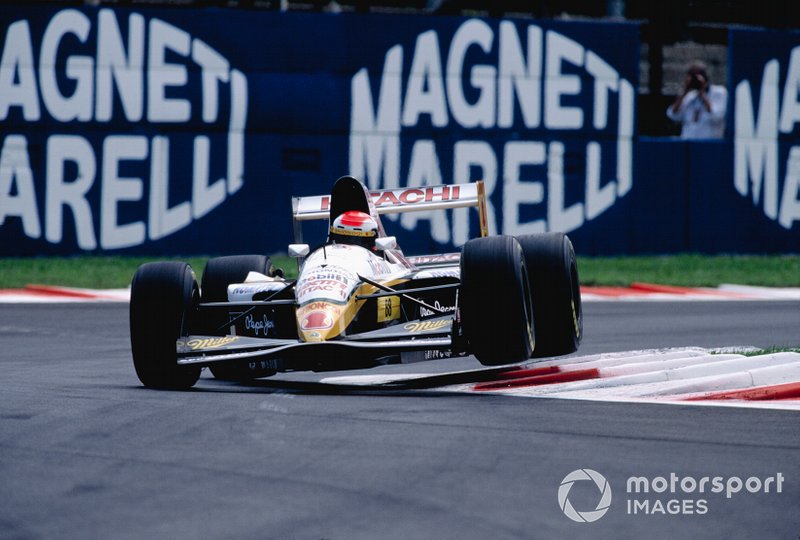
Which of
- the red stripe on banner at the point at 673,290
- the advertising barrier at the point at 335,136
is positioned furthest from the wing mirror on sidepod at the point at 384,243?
the advertising barrier at the point at 335,136

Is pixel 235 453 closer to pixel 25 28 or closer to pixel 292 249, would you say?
pixel 292 249

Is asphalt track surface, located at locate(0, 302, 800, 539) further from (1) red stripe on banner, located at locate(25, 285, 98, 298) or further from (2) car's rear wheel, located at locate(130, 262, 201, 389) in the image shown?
(1) red stripe on banner, located at locate(25, 285, 98, 298)

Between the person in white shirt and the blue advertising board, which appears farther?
the blue advertising board

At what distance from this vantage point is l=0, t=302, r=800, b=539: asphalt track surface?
13.8ft

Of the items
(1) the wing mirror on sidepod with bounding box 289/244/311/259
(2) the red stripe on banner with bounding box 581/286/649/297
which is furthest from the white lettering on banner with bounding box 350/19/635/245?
(1) the wing mirror on sidepod with bounding box 289/244/311/259

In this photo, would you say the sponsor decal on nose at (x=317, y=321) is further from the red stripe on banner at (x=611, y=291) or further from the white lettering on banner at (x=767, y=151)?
the white lettering on banner at (x=767, y=151)

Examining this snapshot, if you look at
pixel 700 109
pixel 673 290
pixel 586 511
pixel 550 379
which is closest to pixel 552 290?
pixel 550 379

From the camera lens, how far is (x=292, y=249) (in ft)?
28.7

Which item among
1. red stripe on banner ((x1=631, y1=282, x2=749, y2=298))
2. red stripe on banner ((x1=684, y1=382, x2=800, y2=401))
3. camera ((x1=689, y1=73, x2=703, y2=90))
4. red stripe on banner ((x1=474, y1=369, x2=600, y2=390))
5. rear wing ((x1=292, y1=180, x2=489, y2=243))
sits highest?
camera ((x1=689, y1=73, x2=703, y2=90))

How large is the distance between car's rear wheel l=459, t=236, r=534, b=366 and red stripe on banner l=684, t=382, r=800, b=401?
923 millimetres

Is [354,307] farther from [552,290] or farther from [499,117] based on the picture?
[499,117]

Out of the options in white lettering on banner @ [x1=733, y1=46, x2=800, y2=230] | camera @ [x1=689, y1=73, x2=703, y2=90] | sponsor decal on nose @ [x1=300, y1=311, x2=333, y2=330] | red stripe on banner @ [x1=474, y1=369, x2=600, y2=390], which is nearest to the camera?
sponsor decal on nose @ [x1=300, y1=311, x2=333, y2=330]

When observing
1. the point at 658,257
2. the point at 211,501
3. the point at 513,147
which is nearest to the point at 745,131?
the point at 658,257

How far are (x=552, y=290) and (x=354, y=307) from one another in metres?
1.13
